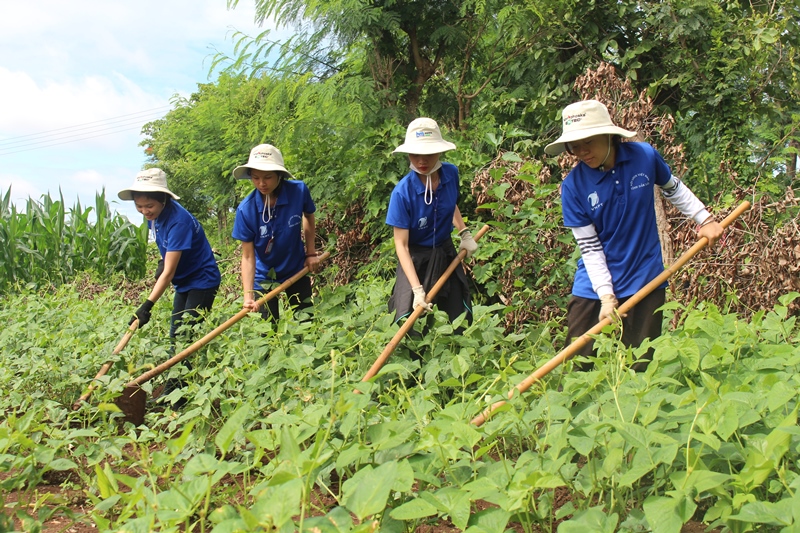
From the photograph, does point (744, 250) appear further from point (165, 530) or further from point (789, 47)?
point (165, 530)

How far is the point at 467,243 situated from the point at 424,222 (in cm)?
46

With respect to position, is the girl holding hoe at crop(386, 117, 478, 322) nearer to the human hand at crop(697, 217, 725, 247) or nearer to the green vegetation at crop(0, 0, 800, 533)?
the green vegetation at crop(0, 0, 800, 533)

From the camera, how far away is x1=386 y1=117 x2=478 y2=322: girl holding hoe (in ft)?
11.5

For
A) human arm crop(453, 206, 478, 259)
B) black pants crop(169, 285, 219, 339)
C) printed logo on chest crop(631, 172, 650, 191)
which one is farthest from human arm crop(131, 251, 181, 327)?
printed logo on chest crop(631, 172, 650, 191)

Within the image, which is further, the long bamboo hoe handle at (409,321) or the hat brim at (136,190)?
the hat brim at (136,190)

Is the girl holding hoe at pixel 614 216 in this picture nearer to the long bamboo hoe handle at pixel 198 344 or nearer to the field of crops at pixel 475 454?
the field of crops at pixel 475 454

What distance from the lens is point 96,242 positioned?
9.09 meters

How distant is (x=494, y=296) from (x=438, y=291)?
1239mm

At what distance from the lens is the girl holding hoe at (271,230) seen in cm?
407

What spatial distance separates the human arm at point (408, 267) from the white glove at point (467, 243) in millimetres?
463

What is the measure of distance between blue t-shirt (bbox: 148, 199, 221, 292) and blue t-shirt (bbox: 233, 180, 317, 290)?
0.29 meters

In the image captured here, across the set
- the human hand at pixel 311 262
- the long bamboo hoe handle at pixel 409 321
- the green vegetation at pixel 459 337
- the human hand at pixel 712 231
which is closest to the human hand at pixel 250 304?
the green vegetation at pixel 459 337

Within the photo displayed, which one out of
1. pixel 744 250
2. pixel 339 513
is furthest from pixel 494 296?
pixel 339 513

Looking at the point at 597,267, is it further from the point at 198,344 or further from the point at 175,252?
the point at 175,252
